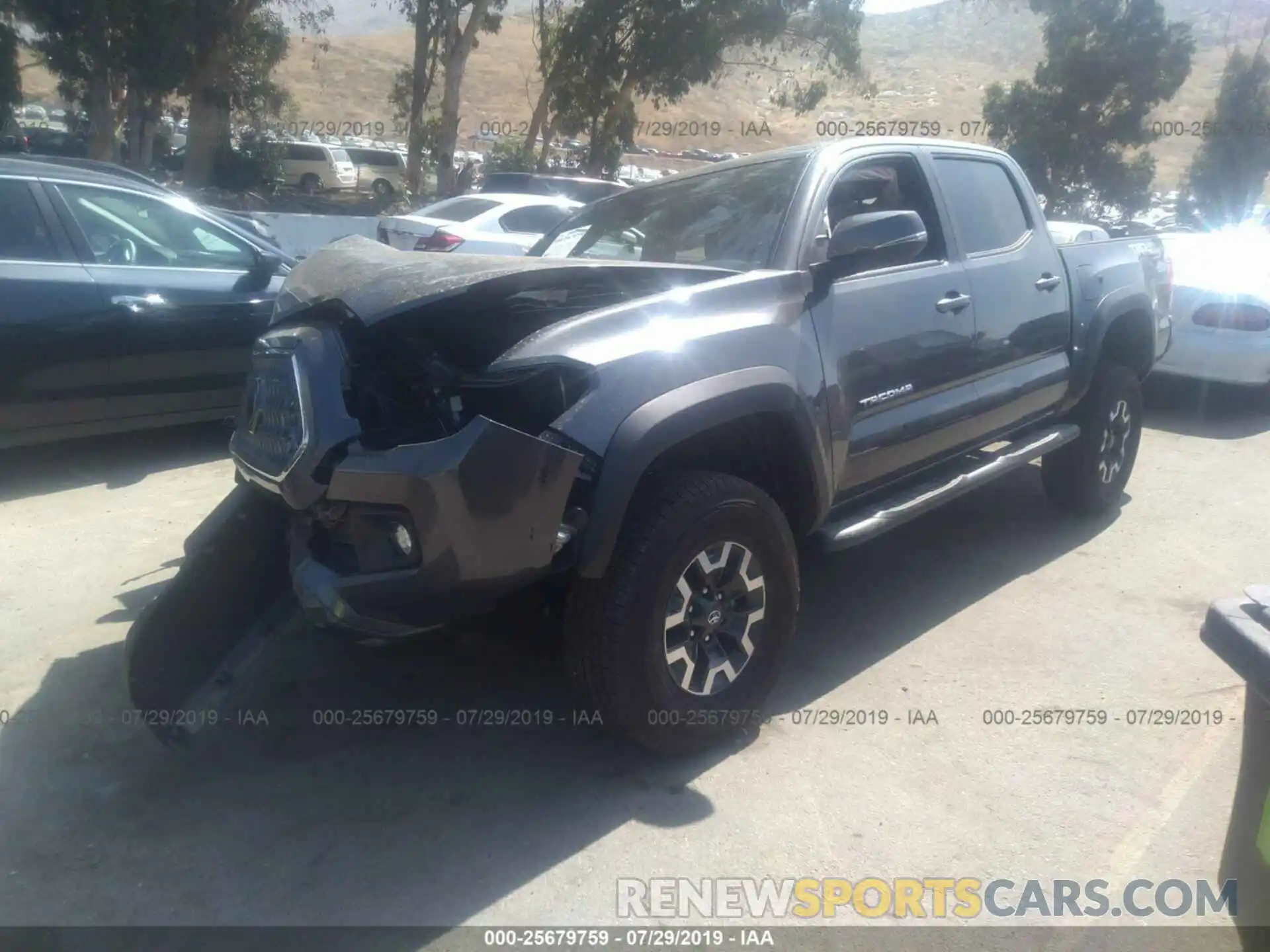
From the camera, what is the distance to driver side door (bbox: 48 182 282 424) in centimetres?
602

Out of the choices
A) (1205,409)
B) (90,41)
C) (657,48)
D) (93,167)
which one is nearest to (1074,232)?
(1205,409)

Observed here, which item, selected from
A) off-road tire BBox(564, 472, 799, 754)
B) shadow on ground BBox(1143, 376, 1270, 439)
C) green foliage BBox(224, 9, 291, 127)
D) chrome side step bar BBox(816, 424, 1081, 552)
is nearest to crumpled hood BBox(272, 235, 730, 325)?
off-road tire BBox(564, 472, 799, 754)

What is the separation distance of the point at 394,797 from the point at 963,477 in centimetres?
267

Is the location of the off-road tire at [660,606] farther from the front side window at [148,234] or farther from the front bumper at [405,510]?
the front side window at [148,234]

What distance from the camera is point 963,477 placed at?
455 cm

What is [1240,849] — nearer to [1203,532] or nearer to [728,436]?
[728,436]

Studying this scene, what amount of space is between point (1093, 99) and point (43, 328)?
97.2 feet

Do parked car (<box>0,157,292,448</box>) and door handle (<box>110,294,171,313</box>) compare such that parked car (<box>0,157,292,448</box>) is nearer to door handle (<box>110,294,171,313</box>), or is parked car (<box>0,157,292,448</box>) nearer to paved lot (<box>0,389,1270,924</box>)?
door handle (<box>110,294,171,313</box>)

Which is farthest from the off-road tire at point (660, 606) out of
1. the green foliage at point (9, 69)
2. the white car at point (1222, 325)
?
the green foliage at point (9, 69)

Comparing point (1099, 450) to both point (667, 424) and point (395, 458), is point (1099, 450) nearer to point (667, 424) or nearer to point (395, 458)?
point (667, 424)

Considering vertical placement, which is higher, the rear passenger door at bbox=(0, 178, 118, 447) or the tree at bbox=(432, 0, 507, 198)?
the tree at bbox=(432, 0, 507, 198)

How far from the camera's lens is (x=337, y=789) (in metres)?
3.32

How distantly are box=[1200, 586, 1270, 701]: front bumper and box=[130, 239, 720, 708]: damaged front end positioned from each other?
1601 millimetres

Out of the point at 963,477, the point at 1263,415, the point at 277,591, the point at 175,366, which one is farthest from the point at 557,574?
the point at 1263,415
